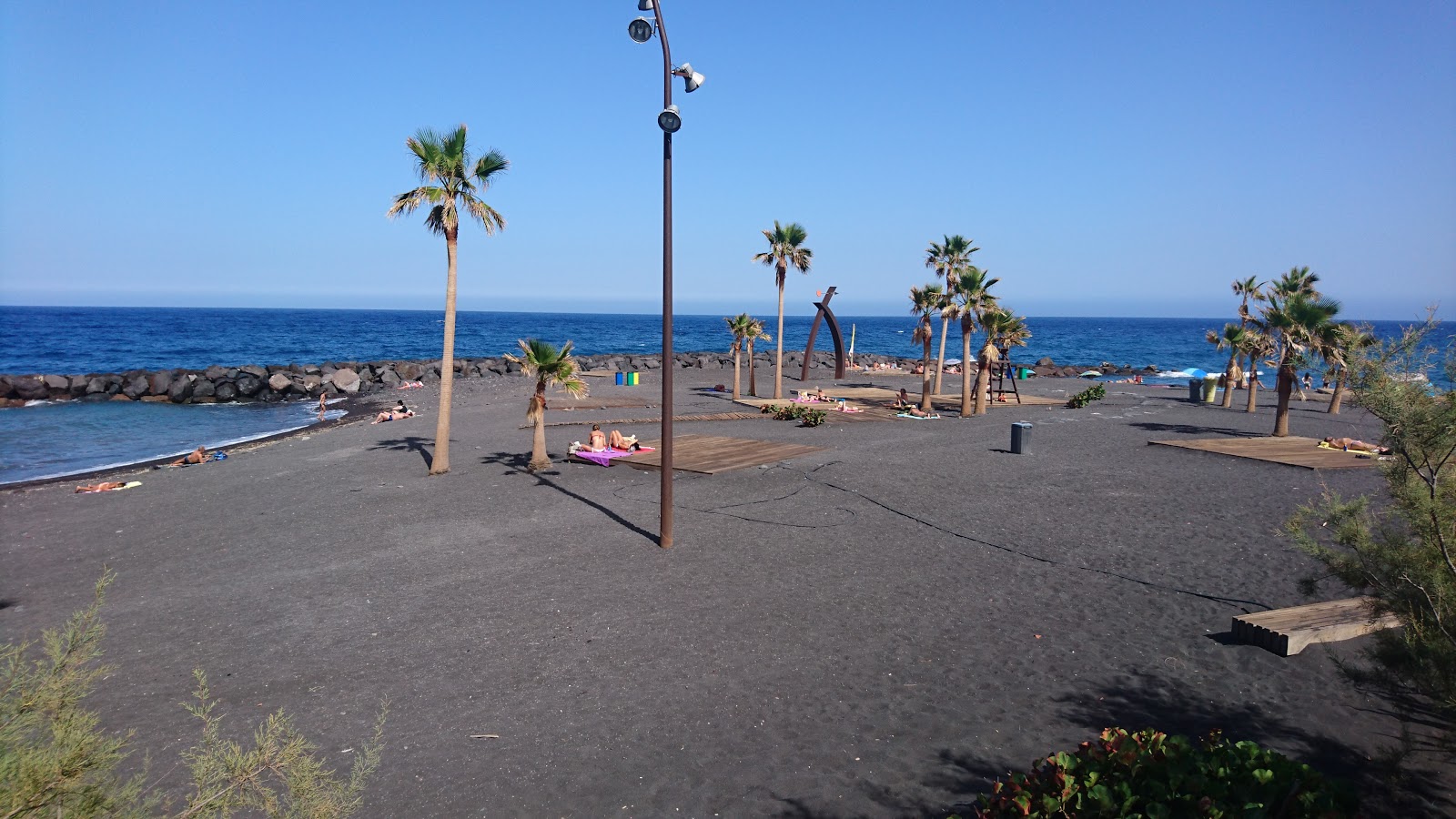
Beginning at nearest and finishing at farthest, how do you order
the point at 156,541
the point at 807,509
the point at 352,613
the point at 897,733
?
the point at 897,733 < the point at 352,613 < the point at 156,541 < the point at 807,509

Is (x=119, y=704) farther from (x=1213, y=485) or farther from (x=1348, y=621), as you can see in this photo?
(x=1213, y=485)

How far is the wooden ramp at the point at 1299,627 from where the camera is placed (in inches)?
356

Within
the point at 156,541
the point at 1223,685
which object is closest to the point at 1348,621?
the point at 1223,685

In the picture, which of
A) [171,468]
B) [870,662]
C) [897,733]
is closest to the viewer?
[897,733]

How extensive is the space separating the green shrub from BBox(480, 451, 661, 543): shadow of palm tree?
973cm

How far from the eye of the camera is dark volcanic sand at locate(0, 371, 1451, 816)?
283 inches

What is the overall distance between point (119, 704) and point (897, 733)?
7.92m

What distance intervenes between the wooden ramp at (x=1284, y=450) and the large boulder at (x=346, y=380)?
42.0 meters

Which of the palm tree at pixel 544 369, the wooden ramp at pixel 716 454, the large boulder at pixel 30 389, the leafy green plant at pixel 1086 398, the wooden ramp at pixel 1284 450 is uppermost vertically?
the palm tree at pixel 544 369

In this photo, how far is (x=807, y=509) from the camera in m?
16.5

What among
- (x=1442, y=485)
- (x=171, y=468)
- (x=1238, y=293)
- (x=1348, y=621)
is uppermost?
(x=1238, y=293)

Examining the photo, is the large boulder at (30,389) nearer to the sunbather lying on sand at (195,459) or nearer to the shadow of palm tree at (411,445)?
the sunbather lying on sand at (195,459)

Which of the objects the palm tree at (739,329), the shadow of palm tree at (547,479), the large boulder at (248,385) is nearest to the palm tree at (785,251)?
the palm tree at (739,329)

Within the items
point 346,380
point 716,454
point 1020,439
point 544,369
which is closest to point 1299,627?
point 1020,439
